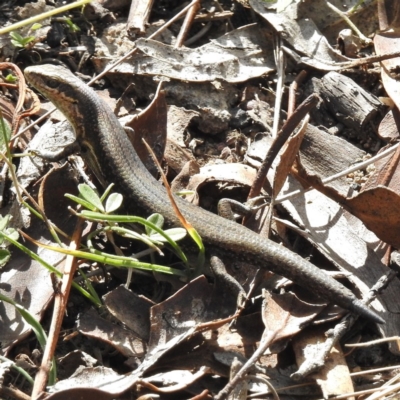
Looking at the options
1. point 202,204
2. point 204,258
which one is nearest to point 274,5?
point 202,204

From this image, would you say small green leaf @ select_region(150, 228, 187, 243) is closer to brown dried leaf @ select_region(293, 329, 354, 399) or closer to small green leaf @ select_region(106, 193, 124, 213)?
small green leaf @ select_region(106, 193, 124, 213)

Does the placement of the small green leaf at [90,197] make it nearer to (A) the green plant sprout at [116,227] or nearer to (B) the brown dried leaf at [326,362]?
(A) the green plant sprout at [116,227]

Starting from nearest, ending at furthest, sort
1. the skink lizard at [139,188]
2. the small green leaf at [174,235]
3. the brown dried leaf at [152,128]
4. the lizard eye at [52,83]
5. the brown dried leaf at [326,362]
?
the brown dried leaf at [326,362], the small green leaf at [174,235], the skink lizard at [139,188], the brown dried leaf at [152,128], the lizard eye at [52,83]

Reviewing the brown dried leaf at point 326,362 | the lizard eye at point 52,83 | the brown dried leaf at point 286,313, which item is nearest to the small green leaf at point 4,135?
the lizard eye at point 52,83

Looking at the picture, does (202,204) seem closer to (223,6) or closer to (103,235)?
(103,235)

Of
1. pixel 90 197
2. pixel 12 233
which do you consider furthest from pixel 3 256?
pixel 90 197

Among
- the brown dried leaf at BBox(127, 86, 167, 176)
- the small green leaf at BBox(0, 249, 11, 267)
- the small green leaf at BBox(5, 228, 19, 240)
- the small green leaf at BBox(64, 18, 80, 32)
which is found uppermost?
the small green leaf at BBox(64, 18, 80, 32)

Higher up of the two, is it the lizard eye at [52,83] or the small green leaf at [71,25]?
the small green leaf at [71,25]

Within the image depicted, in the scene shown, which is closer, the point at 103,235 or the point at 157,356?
the point at 157,356

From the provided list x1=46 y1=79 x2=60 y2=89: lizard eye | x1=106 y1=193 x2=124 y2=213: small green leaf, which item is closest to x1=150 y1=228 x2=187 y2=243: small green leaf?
x1=106 y1=193 x2=124 y2=213: small green leaf
